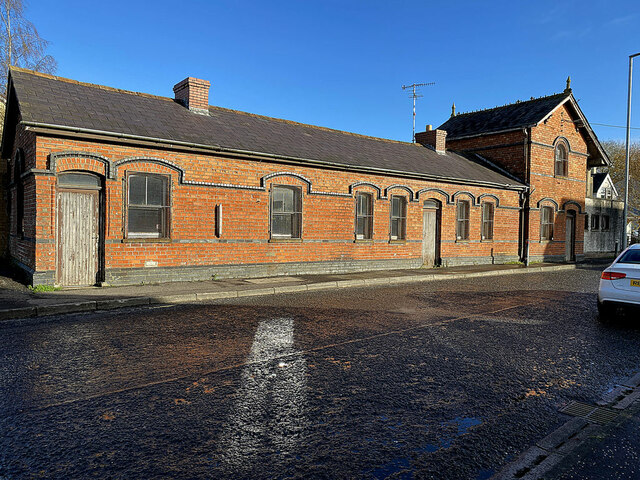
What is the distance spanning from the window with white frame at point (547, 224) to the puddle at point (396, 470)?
23.8 metres

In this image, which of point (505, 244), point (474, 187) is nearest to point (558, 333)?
point (474, 187)

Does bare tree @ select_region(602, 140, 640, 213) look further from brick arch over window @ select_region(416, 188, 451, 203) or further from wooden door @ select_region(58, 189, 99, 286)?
wooden door @ select_region(58, 189, 99, 286)

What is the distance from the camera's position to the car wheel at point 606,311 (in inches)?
334

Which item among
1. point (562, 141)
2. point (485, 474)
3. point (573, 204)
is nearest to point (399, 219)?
point (562, 141)

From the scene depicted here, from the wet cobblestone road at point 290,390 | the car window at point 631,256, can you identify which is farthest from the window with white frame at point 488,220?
the wet cobblestone road at point 290,390

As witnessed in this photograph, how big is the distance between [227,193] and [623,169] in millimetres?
49843

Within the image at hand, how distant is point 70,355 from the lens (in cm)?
570

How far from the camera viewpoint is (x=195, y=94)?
15.4 m

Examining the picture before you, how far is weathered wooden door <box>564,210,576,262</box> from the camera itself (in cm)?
2564

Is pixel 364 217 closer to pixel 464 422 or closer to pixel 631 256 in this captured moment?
pixel 631 256

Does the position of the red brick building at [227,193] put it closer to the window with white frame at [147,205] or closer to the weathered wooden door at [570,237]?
the window with white frame at [147,205]

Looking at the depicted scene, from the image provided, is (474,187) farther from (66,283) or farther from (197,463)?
(197,463)

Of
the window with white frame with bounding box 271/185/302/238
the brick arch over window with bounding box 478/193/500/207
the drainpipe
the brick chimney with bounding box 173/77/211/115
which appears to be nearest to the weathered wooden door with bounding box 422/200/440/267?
the brick arch over window with bounding box 478/193/500/207

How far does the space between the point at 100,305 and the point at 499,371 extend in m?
7.44
